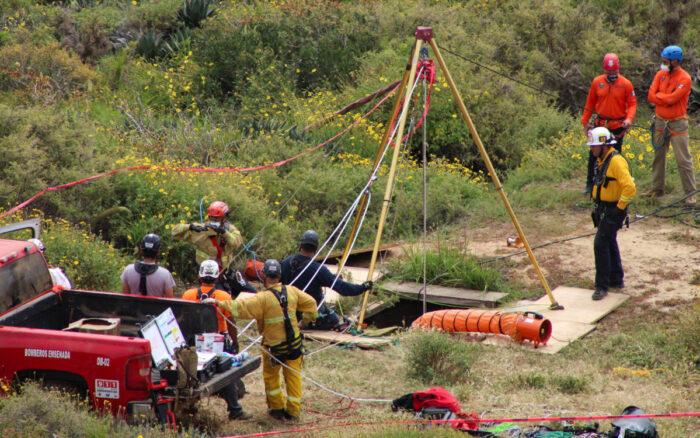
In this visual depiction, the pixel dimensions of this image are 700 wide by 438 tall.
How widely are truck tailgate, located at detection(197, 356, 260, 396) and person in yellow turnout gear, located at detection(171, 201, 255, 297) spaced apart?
77.2 inches

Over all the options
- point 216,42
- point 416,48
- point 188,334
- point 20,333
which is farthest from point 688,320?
point 216,42

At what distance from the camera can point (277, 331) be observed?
8.22m

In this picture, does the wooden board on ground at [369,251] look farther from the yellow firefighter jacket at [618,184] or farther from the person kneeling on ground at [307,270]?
the yellow firefighter jacket at [618,184]

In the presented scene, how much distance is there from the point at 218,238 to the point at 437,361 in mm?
2519

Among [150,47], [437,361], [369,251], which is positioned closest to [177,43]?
[150,47]

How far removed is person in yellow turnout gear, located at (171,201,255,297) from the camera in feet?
32.7

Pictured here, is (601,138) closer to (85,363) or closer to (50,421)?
(85,363)

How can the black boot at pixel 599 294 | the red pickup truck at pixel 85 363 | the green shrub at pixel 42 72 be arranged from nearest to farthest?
the red pickup truck at pixel 85 363, the black boot at pixel 599 294, the green shrub at pixel 42 72

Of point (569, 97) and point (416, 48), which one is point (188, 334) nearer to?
point (416, 48)

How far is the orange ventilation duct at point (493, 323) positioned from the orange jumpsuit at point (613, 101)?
3.97m

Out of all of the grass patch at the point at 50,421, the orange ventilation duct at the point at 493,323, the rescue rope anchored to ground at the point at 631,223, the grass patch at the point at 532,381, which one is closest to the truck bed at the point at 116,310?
the grass patch at the point at 50,421

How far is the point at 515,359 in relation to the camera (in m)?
10.1

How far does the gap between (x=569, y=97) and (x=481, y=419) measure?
569 inches

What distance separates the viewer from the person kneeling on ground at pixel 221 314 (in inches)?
320
